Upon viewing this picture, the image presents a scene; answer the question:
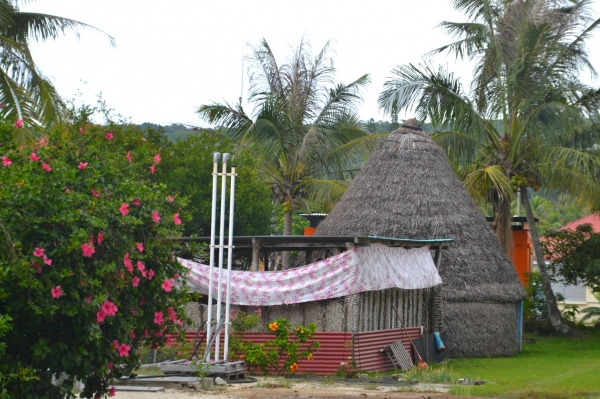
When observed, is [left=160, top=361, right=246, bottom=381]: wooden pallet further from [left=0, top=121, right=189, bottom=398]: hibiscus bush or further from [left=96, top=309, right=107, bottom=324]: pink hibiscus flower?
[left=96, top=309, right=107, bottom=324]: pink hibiscus flower

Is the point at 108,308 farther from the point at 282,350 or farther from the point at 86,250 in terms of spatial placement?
the point at 282,350

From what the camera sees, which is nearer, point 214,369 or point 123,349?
point 123,349

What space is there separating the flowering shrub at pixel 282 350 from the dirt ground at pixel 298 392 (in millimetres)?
772

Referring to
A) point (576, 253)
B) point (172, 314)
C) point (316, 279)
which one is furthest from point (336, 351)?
point (576, 253)

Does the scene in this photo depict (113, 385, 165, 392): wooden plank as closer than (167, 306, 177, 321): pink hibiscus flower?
No

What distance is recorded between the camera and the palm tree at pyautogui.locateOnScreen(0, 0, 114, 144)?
53.8 feet

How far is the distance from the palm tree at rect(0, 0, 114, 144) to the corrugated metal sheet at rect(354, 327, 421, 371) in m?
6.73

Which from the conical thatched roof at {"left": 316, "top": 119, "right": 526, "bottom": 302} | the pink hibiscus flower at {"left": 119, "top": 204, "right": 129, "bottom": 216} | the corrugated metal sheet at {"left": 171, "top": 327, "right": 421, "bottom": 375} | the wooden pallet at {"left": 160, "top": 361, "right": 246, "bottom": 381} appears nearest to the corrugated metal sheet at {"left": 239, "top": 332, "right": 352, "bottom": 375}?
the corrugated metal sheet at {"left": 171, "top": 327, "right": 421, "bottom": 375}

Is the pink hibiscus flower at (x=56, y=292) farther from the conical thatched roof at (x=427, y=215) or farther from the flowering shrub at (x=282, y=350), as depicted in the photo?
the conical thatched roof at (x=427, y=215)

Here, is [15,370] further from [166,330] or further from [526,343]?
[526,343]

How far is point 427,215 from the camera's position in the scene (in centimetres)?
2017

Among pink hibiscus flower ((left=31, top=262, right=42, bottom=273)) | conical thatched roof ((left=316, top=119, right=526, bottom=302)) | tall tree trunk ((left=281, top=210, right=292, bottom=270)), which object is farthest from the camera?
tall tree trunk ((left=281, top=210, right=292, bottom=270))

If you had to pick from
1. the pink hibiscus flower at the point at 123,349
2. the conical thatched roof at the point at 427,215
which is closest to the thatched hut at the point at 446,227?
the conical thatched roof at the point at 427,215

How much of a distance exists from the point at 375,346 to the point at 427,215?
5038 mm
